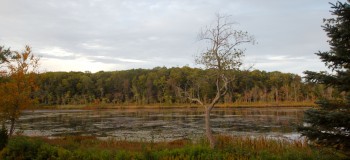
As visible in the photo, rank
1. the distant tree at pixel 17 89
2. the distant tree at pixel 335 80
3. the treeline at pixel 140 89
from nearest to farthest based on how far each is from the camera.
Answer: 1. the distant tree at pixel 335 80
2. the distant tree at pixel 17 89
3. the treeline at pixel 140 89

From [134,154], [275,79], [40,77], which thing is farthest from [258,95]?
[134,154]

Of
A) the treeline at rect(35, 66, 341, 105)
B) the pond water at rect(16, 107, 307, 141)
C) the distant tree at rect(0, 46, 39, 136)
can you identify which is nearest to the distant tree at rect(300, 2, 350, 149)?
the pond water at rect(16, 107, 307, 141)

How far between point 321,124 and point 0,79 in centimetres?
2315

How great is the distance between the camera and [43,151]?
1373 cm

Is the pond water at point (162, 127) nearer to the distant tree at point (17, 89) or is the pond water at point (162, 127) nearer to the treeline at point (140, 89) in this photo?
the distant tree at point (17, 89)

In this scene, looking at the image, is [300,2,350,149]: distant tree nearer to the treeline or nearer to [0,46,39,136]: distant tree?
[0,46,39,136]: distant tree

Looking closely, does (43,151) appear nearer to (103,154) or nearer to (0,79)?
(103,154)

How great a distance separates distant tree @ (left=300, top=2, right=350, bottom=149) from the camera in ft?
Answer: 28.6

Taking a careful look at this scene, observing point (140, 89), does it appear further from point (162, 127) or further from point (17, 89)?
point (17, 89)

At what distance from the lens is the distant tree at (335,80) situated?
8711mm

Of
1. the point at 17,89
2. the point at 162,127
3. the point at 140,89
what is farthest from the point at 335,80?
the point at 140,89

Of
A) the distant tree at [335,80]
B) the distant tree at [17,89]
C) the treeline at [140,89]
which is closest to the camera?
the distant tree at [335,80]

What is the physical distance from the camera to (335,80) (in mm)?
8922

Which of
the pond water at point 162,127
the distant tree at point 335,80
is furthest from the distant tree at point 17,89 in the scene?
the distant tree at point 335,80
